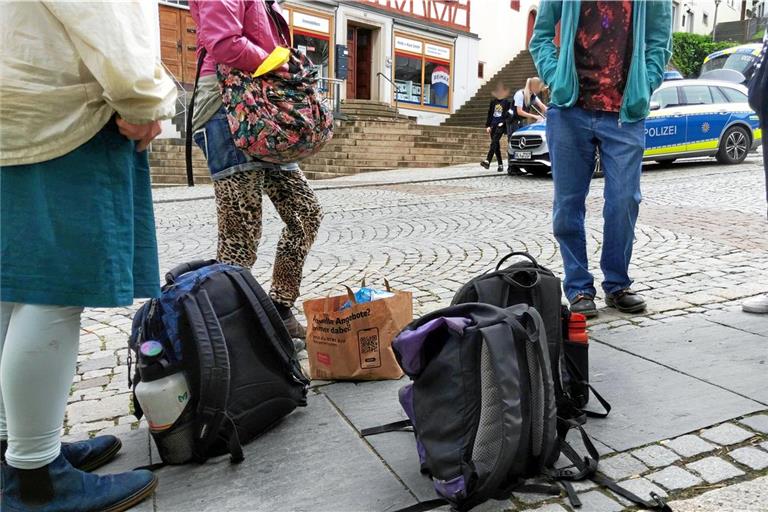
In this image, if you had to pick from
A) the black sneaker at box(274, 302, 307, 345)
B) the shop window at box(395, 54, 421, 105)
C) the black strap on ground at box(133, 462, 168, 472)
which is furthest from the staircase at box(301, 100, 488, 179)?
the black strap on ground at box(133, 462, 168, 472)

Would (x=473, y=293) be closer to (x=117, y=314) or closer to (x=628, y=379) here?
(x=628, y=379)

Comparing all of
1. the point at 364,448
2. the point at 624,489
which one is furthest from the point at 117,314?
the point at 624,489

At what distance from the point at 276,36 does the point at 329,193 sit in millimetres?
7844

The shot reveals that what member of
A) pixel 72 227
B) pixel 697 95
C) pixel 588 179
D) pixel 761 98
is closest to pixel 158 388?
pixel 72 227

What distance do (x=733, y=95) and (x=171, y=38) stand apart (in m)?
14.0

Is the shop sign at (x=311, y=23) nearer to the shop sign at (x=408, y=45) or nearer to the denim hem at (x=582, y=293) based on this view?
the shop sign at (x=408, y=45)

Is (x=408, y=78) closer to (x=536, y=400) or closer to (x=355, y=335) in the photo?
(x=355, y=335)

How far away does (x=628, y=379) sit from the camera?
293 cm

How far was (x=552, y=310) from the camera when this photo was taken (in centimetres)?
253

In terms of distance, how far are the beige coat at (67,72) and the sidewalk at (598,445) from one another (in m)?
1.16

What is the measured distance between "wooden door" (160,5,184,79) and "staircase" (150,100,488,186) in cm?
353

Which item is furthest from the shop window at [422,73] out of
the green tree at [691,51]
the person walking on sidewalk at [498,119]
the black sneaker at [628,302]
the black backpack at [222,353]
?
the black backpack at [222,353]

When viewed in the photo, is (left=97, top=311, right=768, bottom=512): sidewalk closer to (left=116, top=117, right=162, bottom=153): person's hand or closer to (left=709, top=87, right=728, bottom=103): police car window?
(left=116, top=117, right=162, bottom=153): person's hand

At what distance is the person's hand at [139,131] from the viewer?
1882 millimetres
